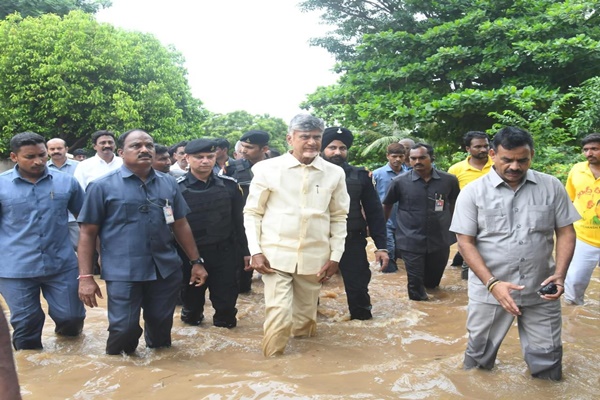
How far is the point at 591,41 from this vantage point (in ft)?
38.9

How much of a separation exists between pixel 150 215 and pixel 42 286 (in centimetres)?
125

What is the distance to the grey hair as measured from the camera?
4363mm

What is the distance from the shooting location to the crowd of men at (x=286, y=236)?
3645 millimetres

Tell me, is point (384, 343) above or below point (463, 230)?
below

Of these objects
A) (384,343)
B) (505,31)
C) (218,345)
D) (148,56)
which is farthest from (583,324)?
(148,56)

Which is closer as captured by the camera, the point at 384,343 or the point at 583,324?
the point at 384,343

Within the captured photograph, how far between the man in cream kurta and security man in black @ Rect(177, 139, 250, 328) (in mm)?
946

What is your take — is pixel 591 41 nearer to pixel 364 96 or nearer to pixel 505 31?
pixel 505 31

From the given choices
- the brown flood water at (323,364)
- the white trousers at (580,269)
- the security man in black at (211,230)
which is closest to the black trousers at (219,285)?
the security man in black at (211,230)

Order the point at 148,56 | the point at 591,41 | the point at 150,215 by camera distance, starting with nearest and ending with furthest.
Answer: the point at 150,215 → the point at 591,41 → the point at 148,56

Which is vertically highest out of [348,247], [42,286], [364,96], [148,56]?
[148,56]

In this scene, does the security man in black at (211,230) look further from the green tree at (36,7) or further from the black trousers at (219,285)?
the green tree at (36,7)

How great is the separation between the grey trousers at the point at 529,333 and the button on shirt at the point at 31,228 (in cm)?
335

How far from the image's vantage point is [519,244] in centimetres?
362
